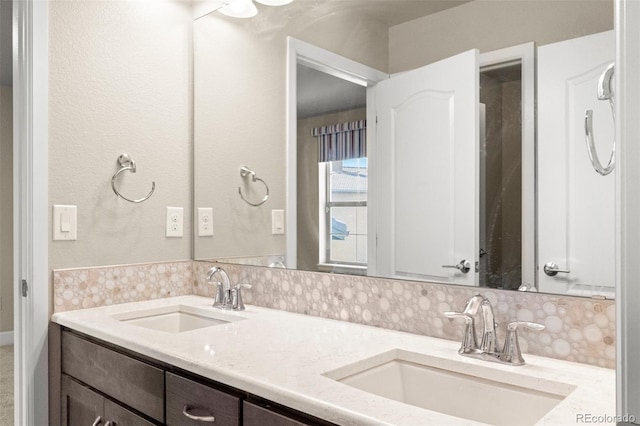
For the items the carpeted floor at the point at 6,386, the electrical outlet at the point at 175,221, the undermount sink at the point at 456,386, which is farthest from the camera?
the carpeted floor at the point at 6,386

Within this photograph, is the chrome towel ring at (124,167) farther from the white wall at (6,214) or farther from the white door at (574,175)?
the white wall at (6,214)

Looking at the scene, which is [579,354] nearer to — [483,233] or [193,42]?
[483,233]

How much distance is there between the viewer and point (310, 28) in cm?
170

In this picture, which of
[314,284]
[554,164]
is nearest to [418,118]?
[554,164]

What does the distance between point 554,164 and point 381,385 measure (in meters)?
0.66

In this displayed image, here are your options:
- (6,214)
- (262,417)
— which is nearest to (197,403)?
(262,417)

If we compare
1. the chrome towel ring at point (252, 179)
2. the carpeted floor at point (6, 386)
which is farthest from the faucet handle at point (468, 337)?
the carpeted floor at point (6, 386)

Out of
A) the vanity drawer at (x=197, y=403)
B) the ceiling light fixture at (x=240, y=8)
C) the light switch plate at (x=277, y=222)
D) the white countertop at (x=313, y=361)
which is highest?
the ceiling light fixture at (x=240, y=8)

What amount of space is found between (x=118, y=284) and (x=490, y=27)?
1521 mm

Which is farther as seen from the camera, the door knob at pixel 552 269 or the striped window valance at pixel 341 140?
the striped window valance at pixel 341 140

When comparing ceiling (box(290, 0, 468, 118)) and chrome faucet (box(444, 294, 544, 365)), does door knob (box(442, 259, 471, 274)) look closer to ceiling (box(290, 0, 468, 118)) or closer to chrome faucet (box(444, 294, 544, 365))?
chrome faucet (box(444, 294, 544, 365))

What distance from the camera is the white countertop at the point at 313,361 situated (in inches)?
32.4

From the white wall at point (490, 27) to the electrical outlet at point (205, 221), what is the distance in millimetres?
1000

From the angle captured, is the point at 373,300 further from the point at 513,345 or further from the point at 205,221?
the point at 205,221
